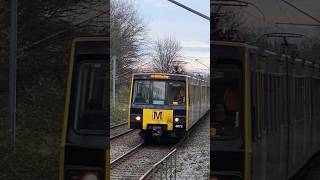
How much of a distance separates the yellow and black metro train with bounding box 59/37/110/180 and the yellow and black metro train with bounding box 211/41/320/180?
1.76 ft

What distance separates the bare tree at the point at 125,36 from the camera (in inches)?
103

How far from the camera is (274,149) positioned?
8.91 feet

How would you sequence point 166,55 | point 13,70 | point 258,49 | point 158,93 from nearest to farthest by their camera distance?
point 258,49 < point 13,70 < point 166,55 < point 158,93

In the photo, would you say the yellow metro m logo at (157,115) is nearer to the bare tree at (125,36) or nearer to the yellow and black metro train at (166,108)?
the yellow and black metro train at (166,108)

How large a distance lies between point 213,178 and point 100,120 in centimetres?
62

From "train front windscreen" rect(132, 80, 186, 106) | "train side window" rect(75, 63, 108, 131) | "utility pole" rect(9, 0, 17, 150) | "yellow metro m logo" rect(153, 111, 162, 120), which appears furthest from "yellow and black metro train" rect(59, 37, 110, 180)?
"yellow metro m logo" rect(153, 111, 162, 120)

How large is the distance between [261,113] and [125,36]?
1.00m

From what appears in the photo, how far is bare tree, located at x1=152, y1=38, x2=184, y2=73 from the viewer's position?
322 cm

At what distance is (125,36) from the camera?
2.96 m

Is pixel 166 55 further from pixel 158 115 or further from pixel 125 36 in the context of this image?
pixel 158 115

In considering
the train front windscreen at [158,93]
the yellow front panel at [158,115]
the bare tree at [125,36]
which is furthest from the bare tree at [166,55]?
the yellow front panel at [158,115]

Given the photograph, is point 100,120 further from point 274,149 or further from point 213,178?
point 274,149

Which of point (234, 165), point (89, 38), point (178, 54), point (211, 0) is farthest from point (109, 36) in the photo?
point (178, 54)

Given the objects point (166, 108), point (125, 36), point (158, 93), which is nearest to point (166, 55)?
point (125, 36)
